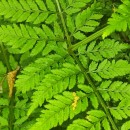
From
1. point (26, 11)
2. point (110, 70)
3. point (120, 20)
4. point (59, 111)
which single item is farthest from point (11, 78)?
point (120, 20)

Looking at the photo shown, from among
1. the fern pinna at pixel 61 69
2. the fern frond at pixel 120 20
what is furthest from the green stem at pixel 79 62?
the fern frond at pixel 120 20

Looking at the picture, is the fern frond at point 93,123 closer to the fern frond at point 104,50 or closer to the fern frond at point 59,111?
the fern frond at point 59,111

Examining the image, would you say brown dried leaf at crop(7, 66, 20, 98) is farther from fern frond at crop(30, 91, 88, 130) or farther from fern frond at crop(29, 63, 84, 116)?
fern frond at crop(30, 91, 88, 130)

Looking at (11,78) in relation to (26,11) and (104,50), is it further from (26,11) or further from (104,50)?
(104,50)

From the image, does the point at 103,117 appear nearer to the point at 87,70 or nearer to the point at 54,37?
the point at 87,70

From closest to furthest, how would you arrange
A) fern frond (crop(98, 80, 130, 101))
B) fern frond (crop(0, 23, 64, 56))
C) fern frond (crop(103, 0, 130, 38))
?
fern frond (crop(103, 0, 130, 38))
fern frond (crop(98, 80, 130, 101))
fern frond (crop(0, 23, 64, 56))

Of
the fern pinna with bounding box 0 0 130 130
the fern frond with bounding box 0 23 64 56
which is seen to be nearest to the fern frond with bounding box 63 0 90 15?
the fern pinna with bounding box 0 0 130 130

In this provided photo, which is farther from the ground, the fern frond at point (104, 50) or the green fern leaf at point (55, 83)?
the fern frond at point (104, 50)
